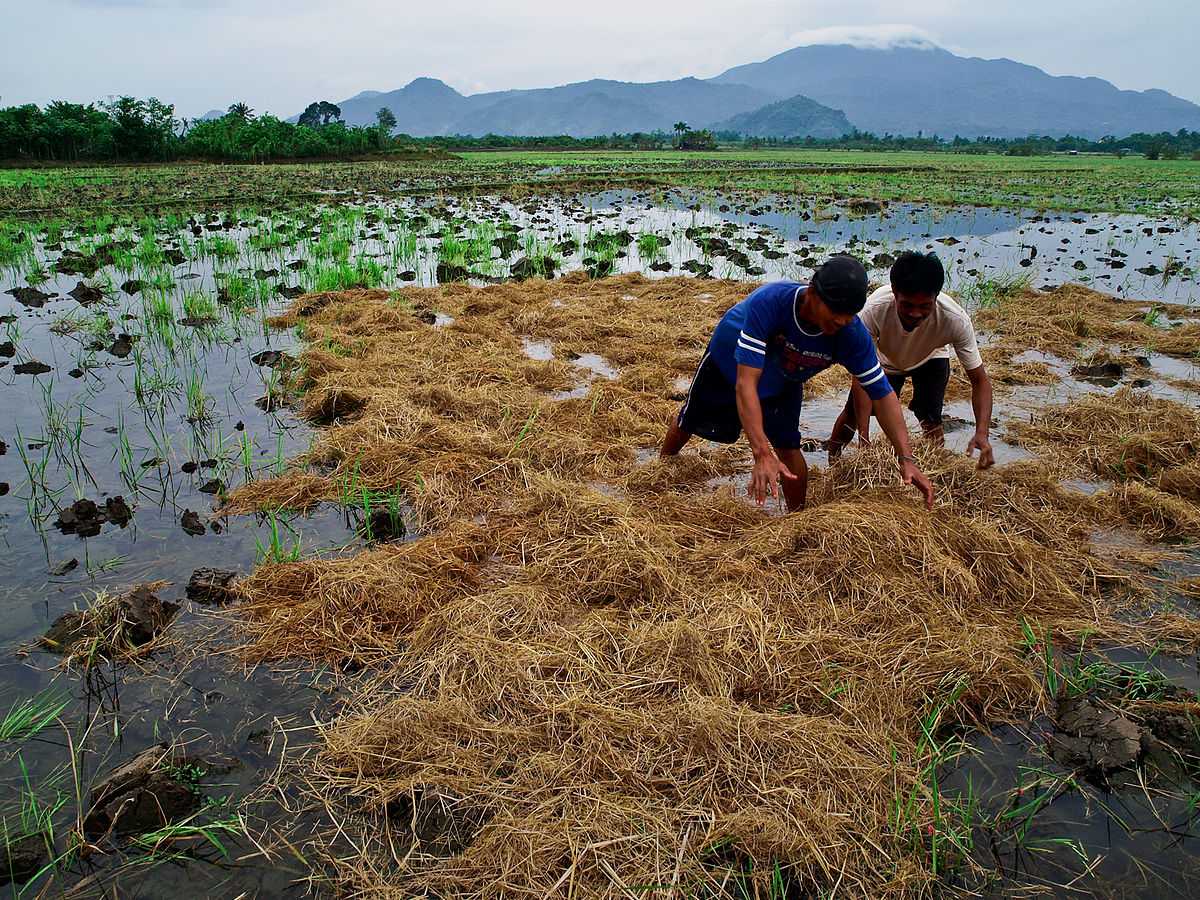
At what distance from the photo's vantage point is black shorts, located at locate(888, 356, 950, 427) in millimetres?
4155

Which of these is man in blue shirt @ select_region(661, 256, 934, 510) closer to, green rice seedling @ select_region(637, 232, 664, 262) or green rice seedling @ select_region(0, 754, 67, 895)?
green rice seedling @ select_region(0, 754, 67, 895)

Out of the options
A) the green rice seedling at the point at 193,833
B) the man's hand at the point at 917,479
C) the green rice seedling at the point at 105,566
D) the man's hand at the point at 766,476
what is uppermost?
the man's hand at the point at 766,476

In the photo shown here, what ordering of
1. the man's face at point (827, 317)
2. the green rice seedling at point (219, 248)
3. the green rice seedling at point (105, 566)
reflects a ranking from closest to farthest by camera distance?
the man's face at point (827, 317)
the green rice seedling at point (105, 566)
the green rice seedling at point (219, 248)

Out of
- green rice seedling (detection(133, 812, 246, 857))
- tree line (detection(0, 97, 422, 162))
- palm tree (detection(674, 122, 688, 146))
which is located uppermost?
palm tree (detection(674, 122, 688, 146))

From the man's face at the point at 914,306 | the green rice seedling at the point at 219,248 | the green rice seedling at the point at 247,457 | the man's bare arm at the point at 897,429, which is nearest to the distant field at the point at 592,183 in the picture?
the green rice seedling at the point at 219,248

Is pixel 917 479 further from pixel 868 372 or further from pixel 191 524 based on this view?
pixel 191 524

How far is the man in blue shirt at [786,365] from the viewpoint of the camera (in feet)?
9.35

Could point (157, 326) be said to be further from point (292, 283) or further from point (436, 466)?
point (436, 466)

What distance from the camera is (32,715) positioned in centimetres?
239

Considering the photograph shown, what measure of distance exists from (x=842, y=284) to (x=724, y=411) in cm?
112

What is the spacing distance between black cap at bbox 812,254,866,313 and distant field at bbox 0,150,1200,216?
16123 mm

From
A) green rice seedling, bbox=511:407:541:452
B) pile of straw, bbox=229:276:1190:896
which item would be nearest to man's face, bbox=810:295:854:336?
pile of straw, bbox=229:276:1190:896

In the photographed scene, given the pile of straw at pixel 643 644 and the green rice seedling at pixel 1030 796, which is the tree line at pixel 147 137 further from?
the green rice seedling at pixel 1030 796

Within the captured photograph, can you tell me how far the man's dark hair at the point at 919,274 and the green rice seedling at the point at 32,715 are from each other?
3752 mm
